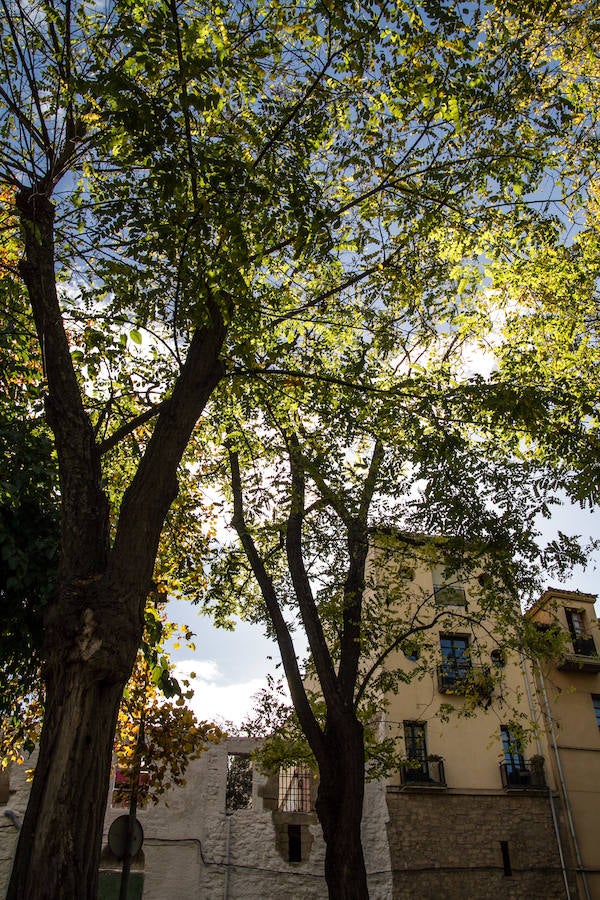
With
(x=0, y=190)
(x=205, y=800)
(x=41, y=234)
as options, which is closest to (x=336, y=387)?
(x=41, y=234)

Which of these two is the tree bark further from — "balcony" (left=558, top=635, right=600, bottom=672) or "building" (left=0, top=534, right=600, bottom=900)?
"balcony" (left=558, top=635, right=600, bottom=672)

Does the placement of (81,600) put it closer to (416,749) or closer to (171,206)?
(171,206)

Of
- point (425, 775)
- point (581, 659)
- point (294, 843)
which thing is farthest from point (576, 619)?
point (294, 843)

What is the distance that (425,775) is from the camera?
17141 millimetres

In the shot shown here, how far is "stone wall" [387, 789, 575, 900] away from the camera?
15.7 m

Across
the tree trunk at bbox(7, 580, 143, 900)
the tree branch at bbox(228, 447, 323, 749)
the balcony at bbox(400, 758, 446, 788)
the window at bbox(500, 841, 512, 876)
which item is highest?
the tree branch at bbox(228, 447, 323, 749)

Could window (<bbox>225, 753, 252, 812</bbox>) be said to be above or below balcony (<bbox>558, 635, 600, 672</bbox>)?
below

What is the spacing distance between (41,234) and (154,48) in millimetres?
1739

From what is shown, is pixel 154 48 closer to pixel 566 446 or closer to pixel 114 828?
pixel 566 446

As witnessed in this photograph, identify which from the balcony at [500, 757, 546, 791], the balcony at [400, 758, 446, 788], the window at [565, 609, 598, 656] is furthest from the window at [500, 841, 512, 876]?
the window at [565, 609, 598, 656]

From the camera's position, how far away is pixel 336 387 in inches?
324

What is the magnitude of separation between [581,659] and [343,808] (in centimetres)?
1417

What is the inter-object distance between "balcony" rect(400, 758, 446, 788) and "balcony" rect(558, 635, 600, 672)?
5126 millimetres

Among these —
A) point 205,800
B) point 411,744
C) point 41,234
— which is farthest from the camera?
point 411,744
